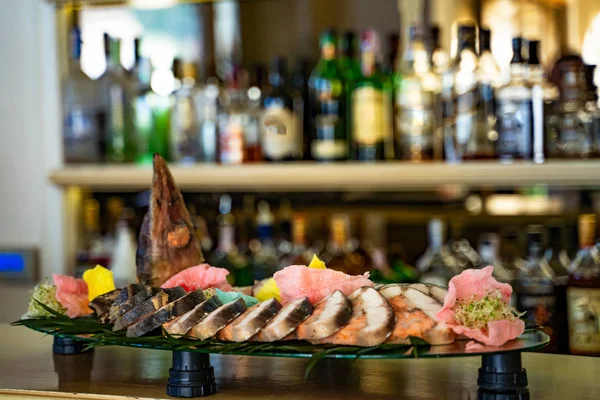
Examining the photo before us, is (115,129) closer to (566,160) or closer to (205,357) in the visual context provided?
(566,160)

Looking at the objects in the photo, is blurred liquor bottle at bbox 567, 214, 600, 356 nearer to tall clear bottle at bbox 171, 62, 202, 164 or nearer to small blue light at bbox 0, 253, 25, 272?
tall clear bottle at bbox 171, 62, 202, 164

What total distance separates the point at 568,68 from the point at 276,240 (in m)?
0.79

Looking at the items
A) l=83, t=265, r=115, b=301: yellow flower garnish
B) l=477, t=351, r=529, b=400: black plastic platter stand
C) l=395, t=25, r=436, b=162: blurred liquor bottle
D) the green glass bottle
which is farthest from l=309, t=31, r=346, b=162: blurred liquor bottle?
l=477, t=351, r=529, b=400: black plastic platter stand

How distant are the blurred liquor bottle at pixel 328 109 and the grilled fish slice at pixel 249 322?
3.43 ft

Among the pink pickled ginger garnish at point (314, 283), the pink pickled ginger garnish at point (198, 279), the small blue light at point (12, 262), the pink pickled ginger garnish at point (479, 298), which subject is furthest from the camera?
the small blue light at point (12, 262)

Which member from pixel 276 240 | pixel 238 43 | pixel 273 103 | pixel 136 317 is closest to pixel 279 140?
pixel 273 103

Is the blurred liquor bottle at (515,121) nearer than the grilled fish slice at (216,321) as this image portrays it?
No

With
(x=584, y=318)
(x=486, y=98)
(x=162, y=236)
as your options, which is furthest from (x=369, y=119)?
(x=162, y=236)

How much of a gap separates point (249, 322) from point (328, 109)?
1188 millimetres

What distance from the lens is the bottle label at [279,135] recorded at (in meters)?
2.07

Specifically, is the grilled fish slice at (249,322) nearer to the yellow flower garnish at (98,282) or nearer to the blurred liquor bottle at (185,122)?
the yellow flower garnish at (98,282)

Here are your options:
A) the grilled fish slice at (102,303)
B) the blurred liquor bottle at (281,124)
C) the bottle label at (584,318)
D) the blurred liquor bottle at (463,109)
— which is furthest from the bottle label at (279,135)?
the grilled fish slice at (102,303)

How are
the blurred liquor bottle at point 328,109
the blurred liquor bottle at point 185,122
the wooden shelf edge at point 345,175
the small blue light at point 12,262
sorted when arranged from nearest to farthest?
the wooden shelf edge at point 345,175 < the blurred liquor bottle at point 328,109 < the blurred liquor bottle at point 185,122 < the small blue light at point 12,262

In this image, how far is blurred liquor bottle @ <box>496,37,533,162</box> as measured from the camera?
1.87 metres
